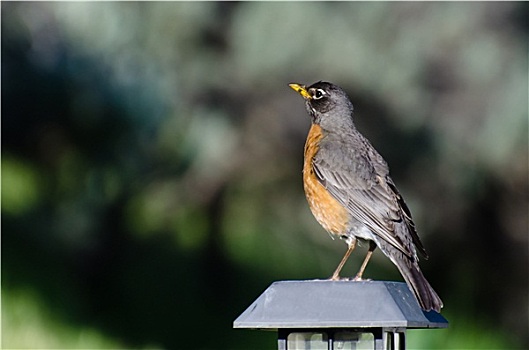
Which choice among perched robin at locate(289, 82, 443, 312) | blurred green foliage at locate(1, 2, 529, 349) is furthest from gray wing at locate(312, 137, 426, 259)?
blurred green foliage at locate(1, 2, 529, 349)

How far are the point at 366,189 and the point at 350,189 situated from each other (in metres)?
0.08

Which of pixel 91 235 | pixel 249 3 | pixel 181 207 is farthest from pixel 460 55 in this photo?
pixel 91 235

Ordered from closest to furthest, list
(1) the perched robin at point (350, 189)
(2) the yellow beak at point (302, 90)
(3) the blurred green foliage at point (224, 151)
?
(1) the perched robin at point (350, 189) → (2) the yellow beak at point (302, 90) → (3) the blurred green foliage at point (224, 151)

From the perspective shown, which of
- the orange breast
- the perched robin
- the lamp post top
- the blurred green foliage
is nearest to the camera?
the lamp post top

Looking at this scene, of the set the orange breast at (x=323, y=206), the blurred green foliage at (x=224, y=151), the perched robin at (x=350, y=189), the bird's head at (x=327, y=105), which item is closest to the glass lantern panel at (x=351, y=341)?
the perched robin at (x=350, y=189)

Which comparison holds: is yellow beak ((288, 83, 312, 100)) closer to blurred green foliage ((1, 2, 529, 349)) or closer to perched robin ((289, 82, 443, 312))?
perched robin ((289, 82, 443, 312))

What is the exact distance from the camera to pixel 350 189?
3.46 m

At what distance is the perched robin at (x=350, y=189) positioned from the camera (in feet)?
10.5

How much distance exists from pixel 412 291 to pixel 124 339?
8.64ft

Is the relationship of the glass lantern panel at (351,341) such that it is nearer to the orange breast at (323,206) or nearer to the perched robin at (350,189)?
the perched robin at (350,189)

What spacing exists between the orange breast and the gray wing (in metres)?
0.02

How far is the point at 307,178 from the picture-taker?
12.0 ft

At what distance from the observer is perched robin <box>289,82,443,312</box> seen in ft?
10.5

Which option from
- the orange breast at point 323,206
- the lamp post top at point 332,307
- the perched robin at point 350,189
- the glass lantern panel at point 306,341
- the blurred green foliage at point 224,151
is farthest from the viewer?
the blurred green foliage at point 224,151
